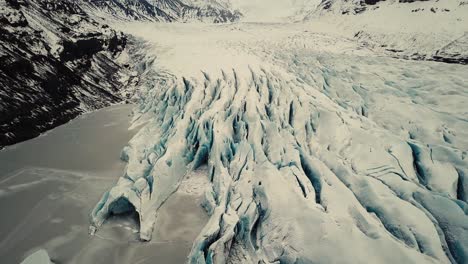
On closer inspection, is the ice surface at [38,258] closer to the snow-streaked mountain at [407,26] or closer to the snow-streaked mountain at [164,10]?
the snow-streaked mountain at [407,26]

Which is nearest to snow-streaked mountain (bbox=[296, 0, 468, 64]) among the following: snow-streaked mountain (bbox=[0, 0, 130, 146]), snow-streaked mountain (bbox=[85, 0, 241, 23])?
snow-streaked mountain (bbox=[0, 0, 130, 146])

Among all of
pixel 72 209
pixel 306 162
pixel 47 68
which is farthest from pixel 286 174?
pixel 47 68

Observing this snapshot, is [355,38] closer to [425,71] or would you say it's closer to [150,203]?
[425,71]

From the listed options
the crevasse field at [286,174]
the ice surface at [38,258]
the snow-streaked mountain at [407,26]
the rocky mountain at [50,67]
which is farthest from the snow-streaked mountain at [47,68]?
the snow-streaked mountain at [407,26]

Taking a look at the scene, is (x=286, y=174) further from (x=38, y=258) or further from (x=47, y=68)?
(x=47, y=68)

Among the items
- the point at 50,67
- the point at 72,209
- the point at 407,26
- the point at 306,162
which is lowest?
the point at 72,209

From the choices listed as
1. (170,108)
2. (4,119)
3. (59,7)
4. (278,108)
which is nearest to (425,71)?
(278,108)
